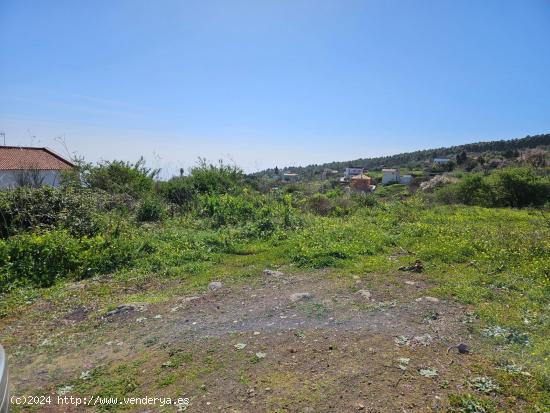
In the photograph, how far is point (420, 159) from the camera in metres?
60.2

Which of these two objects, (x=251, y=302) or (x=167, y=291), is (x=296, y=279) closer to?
(x=251, y=302)

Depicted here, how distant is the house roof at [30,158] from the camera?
21.0 m

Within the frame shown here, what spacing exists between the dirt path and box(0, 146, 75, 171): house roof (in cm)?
1957

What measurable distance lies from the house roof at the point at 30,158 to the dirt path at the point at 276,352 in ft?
64.2

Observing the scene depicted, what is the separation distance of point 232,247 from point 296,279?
7.48ft

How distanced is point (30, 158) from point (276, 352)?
24962 millimetres

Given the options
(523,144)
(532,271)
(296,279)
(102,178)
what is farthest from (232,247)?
(523,144)

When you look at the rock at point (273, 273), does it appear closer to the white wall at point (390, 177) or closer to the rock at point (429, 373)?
the rock at point (429, 373)

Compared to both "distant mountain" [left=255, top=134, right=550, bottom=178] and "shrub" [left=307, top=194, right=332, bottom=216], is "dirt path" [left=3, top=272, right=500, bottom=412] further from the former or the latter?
"distant mountain" [left=255, top=134, right=550, bottom=178]

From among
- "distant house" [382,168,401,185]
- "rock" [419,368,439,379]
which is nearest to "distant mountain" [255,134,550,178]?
"distant house" [382,168,401,185]

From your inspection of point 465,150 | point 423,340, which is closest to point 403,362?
point 423,340

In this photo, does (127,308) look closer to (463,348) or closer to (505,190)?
(463,348)

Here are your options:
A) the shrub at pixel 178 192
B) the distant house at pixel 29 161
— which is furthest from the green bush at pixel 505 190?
the distant house at pixel 29 161

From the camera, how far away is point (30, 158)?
2250cm
